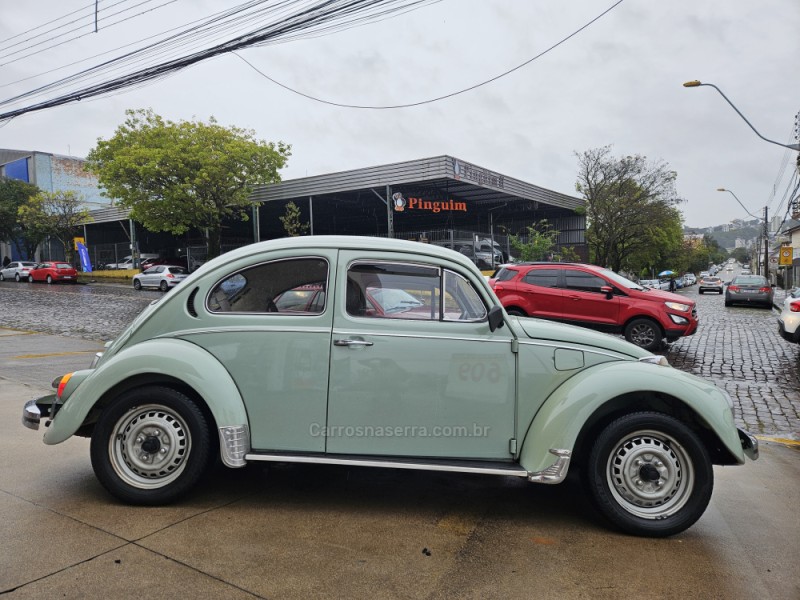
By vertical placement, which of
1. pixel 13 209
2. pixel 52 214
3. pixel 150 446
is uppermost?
pixel 13 209

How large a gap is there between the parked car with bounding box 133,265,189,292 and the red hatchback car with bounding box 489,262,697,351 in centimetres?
2210

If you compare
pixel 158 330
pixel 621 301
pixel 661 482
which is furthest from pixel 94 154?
pixel 661 482

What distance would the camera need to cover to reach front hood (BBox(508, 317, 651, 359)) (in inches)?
140

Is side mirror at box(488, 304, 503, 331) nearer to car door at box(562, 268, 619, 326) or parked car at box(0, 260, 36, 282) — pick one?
car door at box(562, 268, 619, 326)

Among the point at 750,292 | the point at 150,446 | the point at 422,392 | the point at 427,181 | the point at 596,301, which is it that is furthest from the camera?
the point at 427,181

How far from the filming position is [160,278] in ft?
97.0

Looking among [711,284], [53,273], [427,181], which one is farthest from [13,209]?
[711,284]

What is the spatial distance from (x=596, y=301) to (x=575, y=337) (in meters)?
8.06

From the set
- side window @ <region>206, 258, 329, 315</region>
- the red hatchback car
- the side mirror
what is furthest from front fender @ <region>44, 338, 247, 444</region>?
the red hatchback car

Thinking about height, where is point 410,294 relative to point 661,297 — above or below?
above

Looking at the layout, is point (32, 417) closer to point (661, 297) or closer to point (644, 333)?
point (644, 333)

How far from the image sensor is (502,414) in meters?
3.46

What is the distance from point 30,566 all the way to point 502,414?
2.61 meters

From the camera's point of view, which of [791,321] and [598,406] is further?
[791,321]
